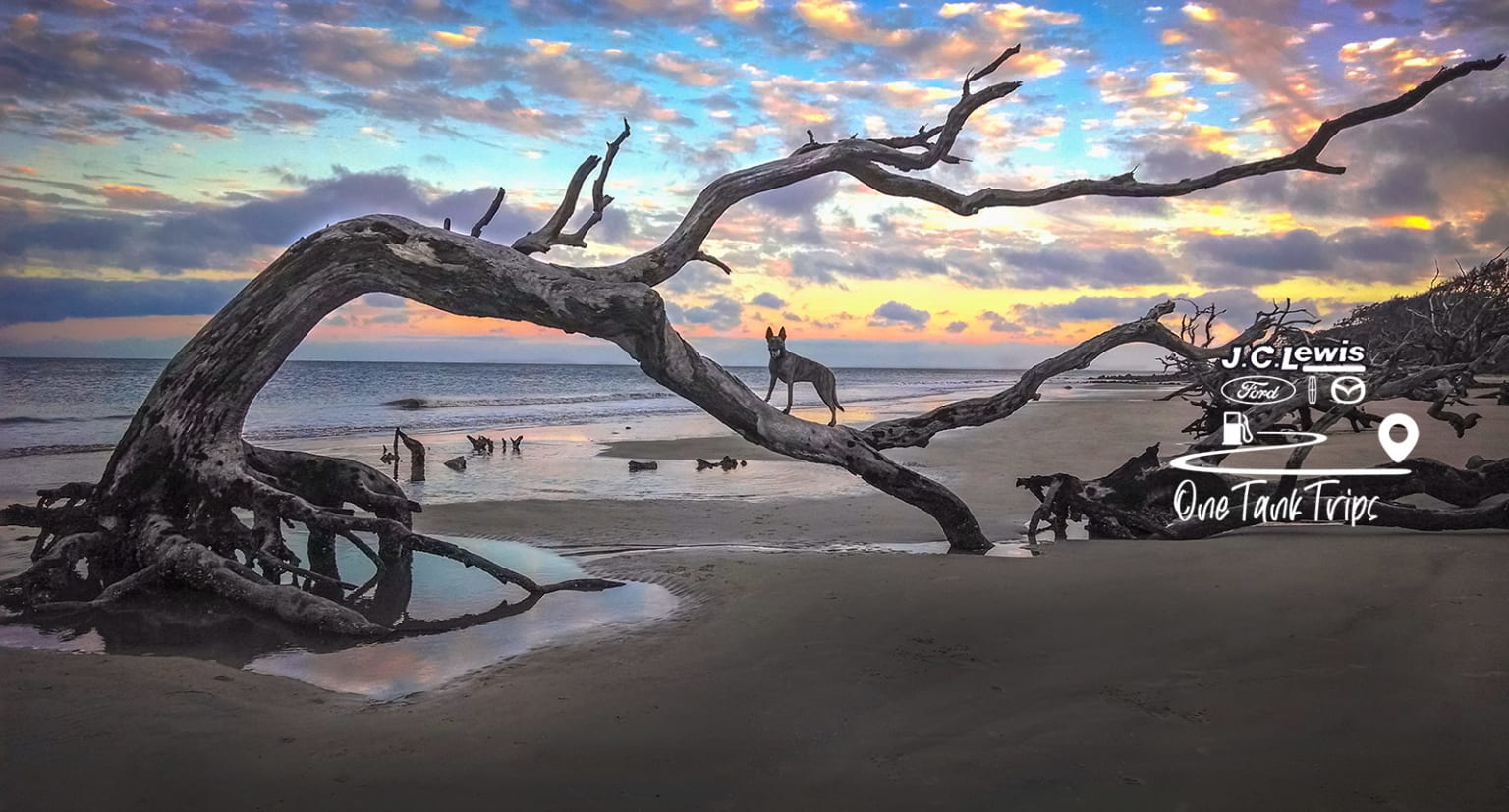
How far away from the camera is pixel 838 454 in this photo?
21.0ft

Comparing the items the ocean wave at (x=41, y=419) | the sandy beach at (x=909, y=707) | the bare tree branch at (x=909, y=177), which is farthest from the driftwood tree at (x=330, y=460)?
the ocean wave at (x=41, y=419)

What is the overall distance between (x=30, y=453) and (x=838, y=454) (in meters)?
15.7

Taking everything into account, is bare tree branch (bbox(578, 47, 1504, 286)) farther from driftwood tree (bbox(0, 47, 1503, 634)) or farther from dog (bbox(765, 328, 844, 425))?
dog (bbox(765, 328, 844, 425))

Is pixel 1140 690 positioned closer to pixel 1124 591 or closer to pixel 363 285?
pixel 1124 591

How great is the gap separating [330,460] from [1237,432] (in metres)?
7.84

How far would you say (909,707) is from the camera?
333 centimetres

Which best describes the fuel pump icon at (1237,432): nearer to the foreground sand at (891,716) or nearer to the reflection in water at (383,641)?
the foreground sand at (891,716)

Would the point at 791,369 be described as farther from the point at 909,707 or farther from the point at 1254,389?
the point at 909,707

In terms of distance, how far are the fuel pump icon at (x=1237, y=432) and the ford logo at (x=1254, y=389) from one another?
9.66ft

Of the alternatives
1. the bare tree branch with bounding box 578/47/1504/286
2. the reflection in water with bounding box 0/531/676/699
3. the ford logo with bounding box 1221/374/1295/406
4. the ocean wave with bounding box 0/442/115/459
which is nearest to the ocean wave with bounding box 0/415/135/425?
the ocean wave with bounding box 0/442/115/459

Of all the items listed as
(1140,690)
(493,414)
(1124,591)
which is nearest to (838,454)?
(1124,591)

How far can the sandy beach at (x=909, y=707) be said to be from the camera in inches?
105

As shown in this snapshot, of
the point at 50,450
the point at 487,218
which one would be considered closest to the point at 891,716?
the point at 487,218

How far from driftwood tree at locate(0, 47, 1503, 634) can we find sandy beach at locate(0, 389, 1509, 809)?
1.05 m
